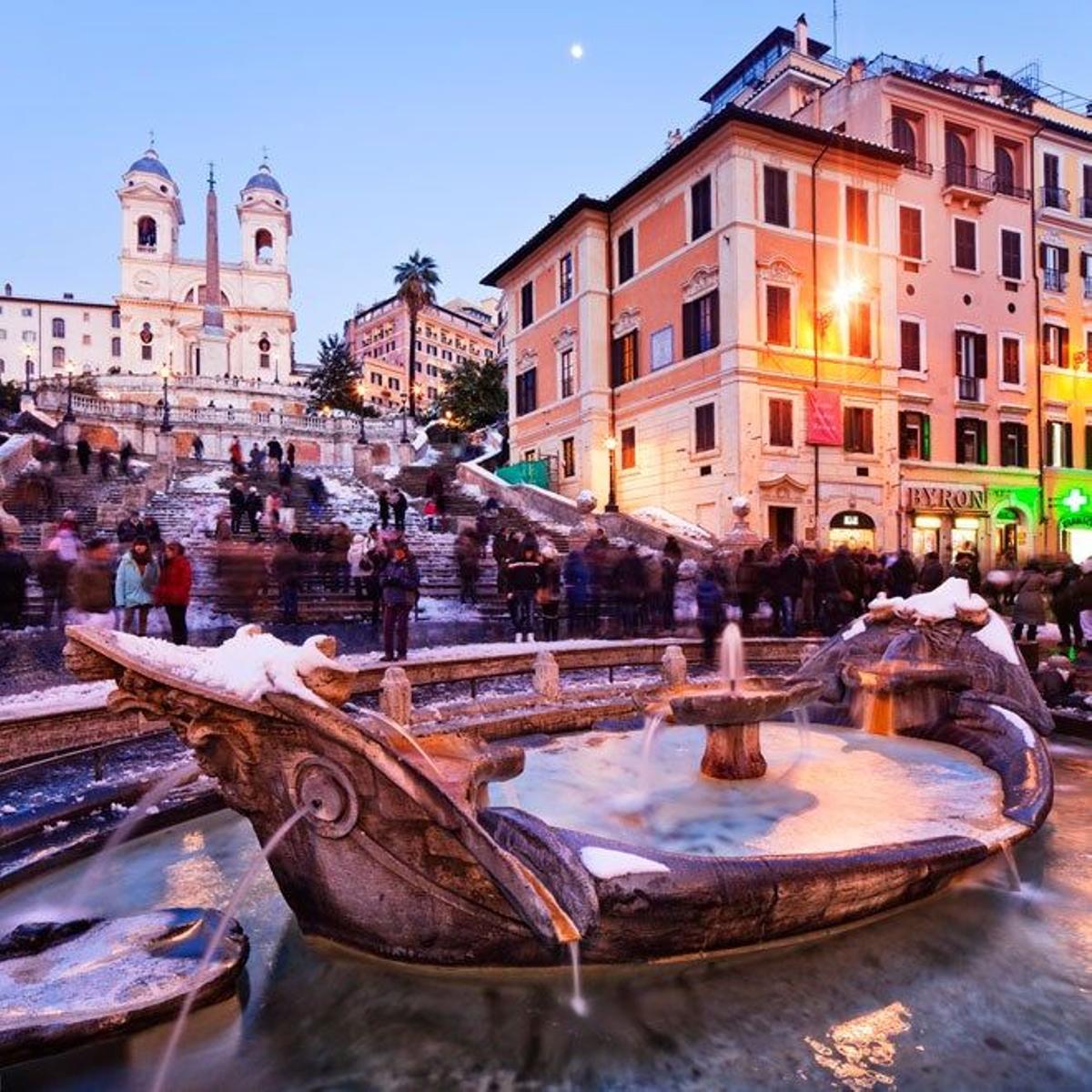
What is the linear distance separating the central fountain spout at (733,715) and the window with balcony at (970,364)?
28252mm

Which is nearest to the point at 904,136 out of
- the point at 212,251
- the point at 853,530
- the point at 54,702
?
the point at 853,530

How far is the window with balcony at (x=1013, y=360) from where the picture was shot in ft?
102

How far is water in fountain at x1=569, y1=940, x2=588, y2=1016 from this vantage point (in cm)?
323

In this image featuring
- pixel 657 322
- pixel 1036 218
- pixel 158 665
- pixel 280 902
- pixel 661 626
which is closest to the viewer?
pixel 158 665

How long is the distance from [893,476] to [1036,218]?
13615 millimetres

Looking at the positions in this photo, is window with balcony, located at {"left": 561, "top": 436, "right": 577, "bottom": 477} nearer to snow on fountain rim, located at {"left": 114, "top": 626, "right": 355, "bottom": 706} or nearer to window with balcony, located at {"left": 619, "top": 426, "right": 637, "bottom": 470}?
Answer: window with balcony, located at {"left": 619, "top": 426, "right": 637, "bottom": 470}

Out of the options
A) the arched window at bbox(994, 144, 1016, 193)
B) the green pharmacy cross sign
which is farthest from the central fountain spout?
the arched window at bbox(994, 144, 1016, 193)

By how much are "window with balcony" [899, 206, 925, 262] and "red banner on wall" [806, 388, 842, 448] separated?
22.7 feet

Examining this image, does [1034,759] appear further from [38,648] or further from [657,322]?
[657,322]

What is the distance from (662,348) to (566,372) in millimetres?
5419

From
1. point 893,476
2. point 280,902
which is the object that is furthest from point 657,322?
point 280,902

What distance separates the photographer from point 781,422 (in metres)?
26.3

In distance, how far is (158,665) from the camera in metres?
3.10

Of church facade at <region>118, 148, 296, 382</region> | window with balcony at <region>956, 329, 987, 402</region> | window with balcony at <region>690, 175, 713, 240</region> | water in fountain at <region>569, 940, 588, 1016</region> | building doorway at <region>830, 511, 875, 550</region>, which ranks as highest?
church facade at <region>118, 148, 296, 382</region>
